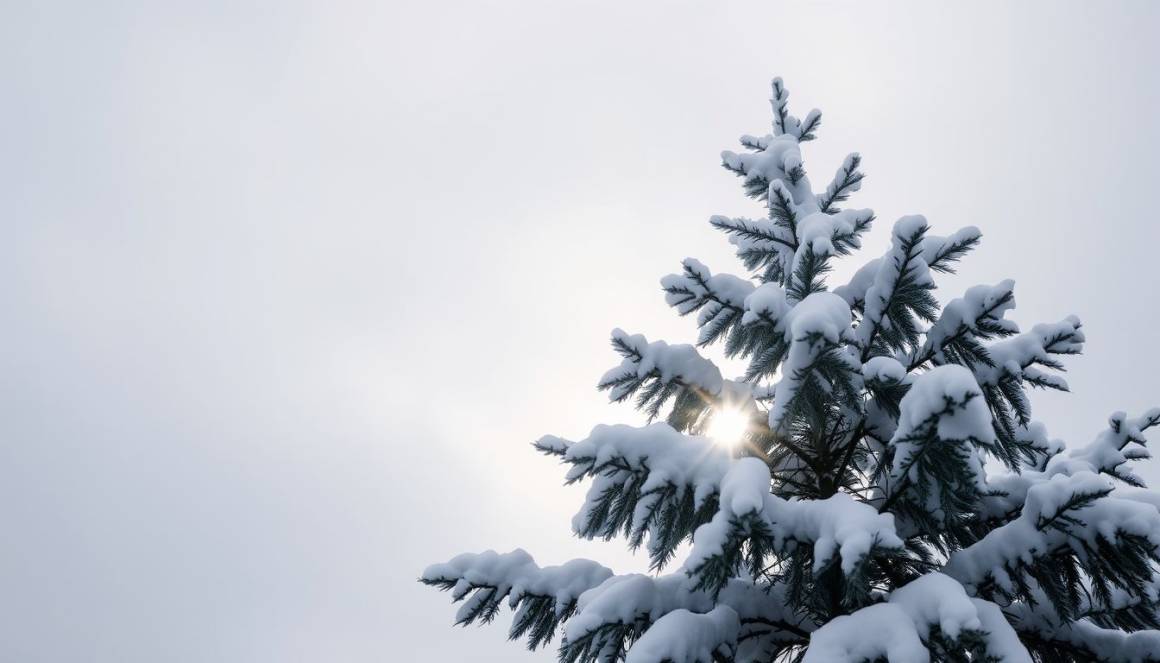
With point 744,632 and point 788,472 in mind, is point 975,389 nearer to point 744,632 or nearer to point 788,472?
point 744,632

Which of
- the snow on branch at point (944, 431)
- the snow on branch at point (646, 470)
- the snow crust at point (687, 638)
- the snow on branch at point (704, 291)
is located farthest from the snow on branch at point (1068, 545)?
the snow on branch at point (704, 291)

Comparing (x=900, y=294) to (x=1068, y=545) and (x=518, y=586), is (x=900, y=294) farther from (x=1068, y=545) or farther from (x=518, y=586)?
(x=518, y=586)

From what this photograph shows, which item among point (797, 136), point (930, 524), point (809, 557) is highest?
point (797, 136)

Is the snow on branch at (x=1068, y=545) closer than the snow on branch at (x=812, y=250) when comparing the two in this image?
Yes

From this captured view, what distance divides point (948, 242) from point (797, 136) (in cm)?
347

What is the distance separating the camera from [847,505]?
136 inches

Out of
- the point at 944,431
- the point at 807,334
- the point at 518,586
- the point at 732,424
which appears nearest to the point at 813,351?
the point at 807,334

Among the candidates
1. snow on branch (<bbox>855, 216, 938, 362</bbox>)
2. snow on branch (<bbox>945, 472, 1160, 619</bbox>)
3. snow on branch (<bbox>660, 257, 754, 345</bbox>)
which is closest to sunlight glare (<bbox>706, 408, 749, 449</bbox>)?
snow on branch (<bbox>660, 257, 754, 345</bbox>)

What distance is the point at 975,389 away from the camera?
2965 millimetres

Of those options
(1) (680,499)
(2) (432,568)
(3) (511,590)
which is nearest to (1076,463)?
(1) (680,499)

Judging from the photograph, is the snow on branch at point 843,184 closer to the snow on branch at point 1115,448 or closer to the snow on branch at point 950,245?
the snow on branch at point 950,245

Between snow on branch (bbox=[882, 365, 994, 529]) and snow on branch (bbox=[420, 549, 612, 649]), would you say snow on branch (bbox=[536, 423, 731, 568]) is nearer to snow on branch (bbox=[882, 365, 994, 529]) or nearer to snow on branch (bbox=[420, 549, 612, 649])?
snow on branch (bbox=[420, 549, 612, 649])

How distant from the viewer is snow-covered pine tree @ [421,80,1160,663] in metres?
3.21

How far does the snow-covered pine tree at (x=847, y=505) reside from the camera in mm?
3207
